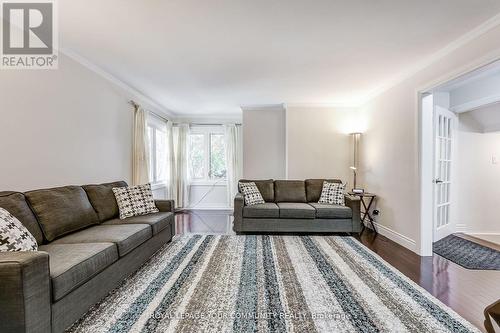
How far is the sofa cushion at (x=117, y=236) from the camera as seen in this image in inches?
88.5

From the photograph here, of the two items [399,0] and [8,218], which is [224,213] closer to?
[8,218]

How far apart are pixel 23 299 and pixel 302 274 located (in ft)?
7.25

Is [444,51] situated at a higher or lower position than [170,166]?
higher

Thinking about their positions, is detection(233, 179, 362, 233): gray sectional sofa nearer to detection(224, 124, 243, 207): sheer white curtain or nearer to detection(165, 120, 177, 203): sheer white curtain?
detection(224, 124, 243, 207): sheer white curtain

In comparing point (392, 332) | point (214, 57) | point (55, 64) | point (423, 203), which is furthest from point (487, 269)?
point (55, 64)

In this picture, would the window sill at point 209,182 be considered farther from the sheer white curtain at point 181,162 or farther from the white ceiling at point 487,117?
the white ceiling at point 487,117

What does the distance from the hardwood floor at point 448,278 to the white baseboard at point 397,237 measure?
0.07 metres

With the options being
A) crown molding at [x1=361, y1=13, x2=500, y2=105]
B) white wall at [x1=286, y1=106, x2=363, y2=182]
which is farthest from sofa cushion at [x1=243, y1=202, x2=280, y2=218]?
crown molding at [x1=361, y1=13, x2=500, y2=105]

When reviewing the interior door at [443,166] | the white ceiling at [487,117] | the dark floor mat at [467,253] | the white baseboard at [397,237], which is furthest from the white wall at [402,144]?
the white ceiling at [487,117]

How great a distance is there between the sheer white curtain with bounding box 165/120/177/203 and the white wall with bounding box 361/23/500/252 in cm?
447

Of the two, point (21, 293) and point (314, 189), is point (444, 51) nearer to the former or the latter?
point (314, 189)

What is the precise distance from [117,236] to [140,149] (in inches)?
96.0

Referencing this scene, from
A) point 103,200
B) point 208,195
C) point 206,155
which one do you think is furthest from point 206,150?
point 103,200

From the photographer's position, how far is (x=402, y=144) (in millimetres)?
3662
